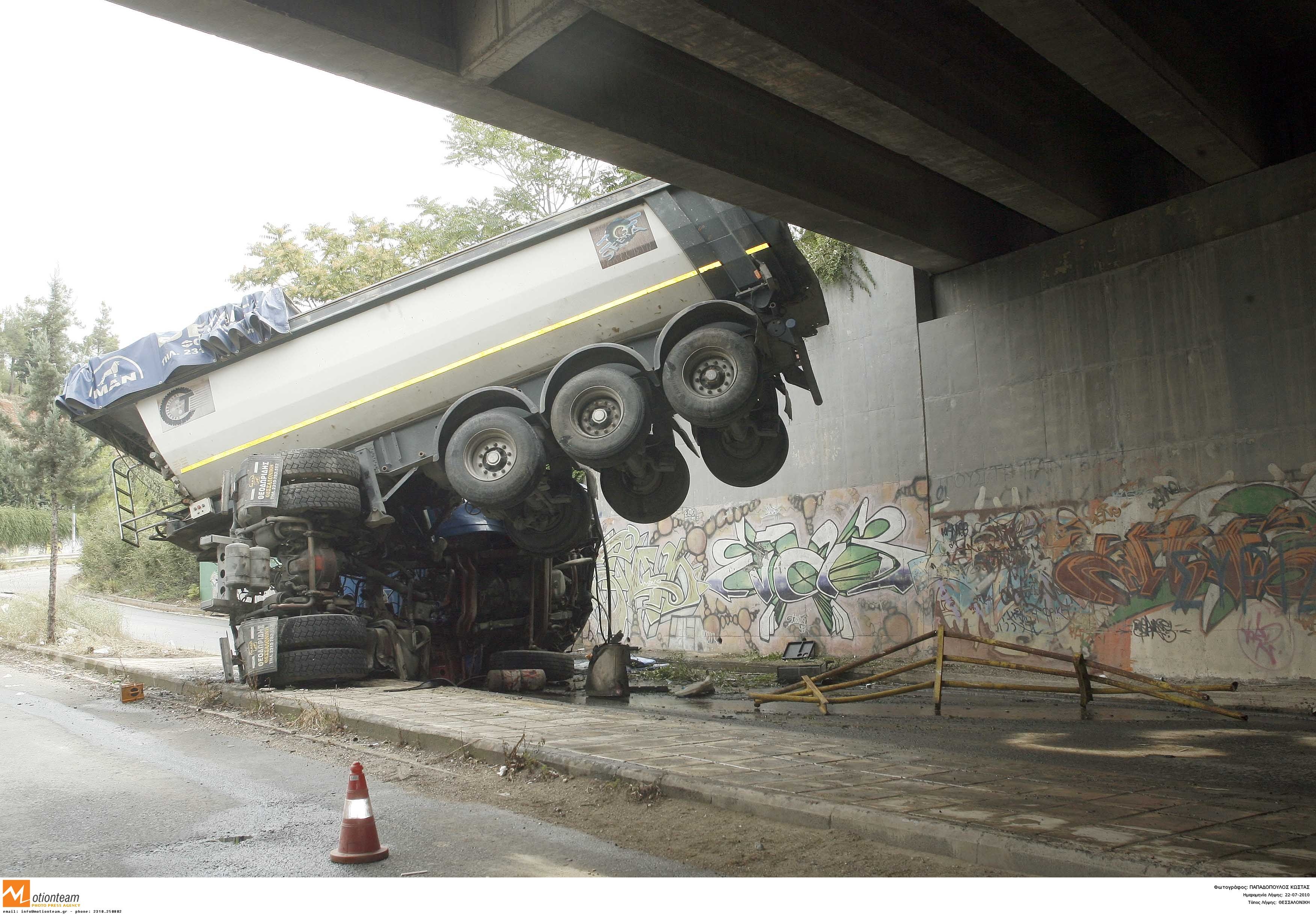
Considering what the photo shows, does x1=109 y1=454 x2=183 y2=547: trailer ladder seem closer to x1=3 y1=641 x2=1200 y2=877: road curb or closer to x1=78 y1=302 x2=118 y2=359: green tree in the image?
x1=3 y1=641 x2=1200 y2=877: road curb

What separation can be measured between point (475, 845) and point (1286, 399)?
8.77 m

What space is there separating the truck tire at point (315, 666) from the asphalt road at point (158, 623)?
198cm

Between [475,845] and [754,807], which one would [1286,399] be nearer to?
[754,807]

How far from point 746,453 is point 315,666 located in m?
4.60

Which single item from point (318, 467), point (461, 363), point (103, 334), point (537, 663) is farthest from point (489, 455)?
point (103, 334)

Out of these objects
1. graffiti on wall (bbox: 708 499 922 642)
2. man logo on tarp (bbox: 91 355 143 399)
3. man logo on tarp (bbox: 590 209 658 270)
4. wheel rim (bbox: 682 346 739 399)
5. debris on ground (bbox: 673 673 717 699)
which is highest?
man logo on tarp (bbox: 590 209 658 270)

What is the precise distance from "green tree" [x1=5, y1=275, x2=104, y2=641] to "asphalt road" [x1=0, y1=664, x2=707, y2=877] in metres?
12.2

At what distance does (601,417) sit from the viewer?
875 centimetres

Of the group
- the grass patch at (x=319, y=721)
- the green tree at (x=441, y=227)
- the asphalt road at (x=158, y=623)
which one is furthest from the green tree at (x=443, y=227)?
the grass patch at (x=319, y=721)

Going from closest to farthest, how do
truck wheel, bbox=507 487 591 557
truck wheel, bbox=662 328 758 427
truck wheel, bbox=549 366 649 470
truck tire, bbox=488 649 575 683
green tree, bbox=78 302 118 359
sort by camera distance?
truck wheel, bbox=662 328 758 427
truck wheel, bbox=549 366 649 470
truck wheel, bbox=507 487 591 557
truck tire, bbox=488 649 575 683
green tree, bbox=78 302 118 359

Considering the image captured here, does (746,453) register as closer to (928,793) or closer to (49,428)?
(928,793)

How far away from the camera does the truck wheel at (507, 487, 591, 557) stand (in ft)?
32.4

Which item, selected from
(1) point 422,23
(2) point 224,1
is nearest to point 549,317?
(1) point 422,23
